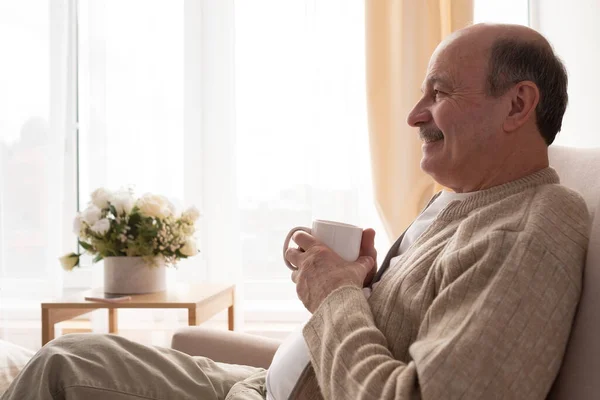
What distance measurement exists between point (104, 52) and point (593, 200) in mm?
3021

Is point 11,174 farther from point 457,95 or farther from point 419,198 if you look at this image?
point 457,95

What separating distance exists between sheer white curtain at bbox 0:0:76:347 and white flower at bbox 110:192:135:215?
4.22 feet

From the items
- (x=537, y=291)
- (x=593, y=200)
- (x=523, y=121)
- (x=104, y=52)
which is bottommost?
(x=537, y=291)

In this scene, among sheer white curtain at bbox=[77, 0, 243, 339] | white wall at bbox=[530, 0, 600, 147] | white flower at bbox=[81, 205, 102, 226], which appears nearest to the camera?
white flower at bbox=[81, 205, 102, 226]

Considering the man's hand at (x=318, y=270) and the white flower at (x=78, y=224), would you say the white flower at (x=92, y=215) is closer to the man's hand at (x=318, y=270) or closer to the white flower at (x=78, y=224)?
the white flower at (x=78, y=224)

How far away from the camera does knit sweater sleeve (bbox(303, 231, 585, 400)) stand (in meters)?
0.81

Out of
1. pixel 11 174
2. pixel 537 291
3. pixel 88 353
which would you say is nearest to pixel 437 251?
pixel 537 291

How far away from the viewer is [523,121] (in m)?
1.11

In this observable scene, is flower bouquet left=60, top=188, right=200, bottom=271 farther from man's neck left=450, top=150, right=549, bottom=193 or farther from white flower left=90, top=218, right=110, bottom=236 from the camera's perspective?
man's neck left=450, top=150, right=549, bottom=193

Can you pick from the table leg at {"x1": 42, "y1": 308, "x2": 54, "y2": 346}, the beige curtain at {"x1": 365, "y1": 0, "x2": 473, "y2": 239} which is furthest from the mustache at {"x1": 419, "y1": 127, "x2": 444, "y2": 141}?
the beige curtain at {"x1": 365, "y1": 0, "x2": 473, "y2": 239}

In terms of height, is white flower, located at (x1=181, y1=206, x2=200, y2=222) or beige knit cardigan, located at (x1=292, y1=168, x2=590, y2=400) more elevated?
white flower, located at (x1=181, y1=206, x2=200, y2=222)

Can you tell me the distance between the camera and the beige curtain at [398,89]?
3162mm

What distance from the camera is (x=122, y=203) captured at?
7.86ft

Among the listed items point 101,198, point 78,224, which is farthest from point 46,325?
point 101,198
